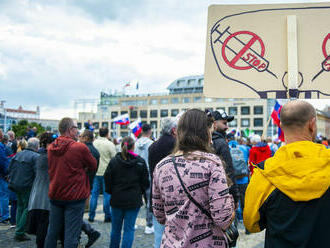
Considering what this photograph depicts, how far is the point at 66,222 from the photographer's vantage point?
4.12m

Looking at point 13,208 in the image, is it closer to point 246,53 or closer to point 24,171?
point 24,171

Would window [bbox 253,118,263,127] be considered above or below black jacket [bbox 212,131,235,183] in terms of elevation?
above

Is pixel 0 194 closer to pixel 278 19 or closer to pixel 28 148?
pixel 28 148

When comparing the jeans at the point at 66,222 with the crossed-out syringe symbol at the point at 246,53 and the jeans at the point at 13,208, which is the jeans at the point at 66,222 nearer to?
the crossed-out syringe symbol at the point at 246,53

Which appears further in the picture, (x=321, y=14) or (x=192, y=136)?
(x=321, y=14)

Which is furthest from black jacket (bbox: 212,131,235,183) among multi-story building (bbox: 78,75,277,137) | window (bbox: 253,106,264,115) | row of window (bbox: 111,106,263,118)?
window (bbox: 253,106,264,115)

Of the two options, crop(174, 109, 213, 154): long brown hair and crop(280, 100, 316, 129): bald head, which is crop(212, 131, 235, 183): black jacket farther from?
crop(280, 100, 316, 129): bald head

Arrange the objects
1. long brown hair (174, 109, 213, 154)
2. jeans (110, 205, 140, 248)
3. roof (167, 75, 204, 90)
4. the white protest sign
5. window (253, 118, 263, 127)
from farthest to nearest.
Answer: roof (167, 75, 204, 90)
window (253, 118, 263, 127)
jeans (110, 205, 140, 248)
the white protest sign
long brown hair (174, 109, 213, 154)

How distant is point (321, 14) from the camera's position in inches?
119

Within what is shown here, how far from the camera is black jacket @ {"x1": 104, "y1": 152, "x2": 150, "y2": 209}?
14.8 feet

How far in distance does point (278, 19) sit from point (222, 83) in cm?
80

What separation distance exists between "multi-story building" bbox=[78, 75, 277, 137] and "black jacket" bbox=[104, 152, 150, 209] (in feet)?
240

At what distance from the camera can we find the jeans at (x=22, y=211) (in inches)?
222

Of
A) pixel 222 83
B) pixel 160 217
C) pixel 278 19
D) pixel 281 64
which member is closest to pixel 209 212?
pixel 160 217
